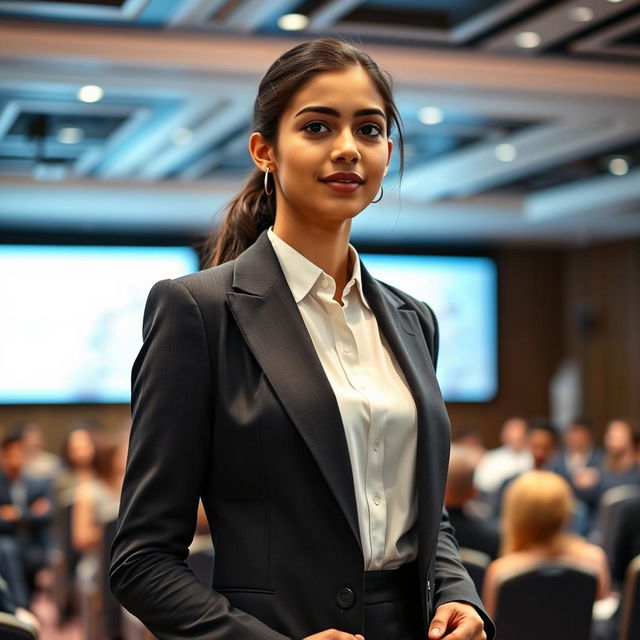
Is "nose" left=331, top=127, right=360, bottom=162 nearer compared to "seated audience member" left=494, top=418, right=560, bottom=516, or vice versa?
"nose" left=331, top=127, right=360, bottom=162

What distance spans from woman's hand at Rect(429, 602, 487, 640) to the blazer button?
0.13 metres

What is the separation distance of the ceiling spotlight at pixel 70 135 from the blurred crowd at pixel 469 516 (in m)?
2.51

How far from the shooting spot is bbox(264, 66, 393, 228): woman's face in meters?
1.40

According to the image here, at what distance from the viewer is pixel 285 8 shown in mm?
6254

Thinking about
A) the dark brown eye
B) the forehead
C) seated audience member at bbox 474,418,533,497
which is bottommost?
seated audience member at bbox 474,418,533,497

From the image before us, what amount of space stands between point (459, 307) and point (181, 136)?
20.7 feet

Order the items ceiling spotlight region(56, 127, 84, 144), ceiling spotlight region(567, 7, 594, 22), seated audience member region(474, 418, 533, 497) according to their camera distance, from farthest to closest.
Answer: seated audience member region(474, 418, 533, 497) → ceiling spotlight region(56, 127, 84, 144) → ceiling spotlight region(567, 7, 594, 22)

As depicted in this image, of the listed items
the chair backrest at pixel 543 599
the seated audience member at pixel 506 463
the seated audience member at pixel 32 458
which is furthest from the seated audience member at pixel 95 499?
the seated audience member at pixel 506 463

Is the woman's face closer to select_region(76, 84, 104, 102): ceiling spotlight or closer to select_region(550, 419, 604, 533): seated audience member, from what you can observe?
select_region(76, 84, 104, 102): ceiling spotlight

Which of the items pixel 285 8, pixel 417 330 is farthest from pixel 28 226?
pixel 417 330

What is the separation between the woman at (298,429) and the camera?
1326 millimetres

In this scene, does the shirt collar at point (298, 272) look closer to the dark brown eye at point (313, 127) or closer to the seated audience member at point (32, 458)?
the dark brown eye at point (313, 127)

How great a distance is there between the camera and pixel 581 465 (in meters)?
9.42

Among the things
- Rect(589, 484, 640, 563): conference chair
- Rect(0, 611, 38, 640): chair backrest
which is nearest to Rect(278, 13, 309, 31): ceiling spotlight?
Rect(589, 484, 640, 563): conference chair
